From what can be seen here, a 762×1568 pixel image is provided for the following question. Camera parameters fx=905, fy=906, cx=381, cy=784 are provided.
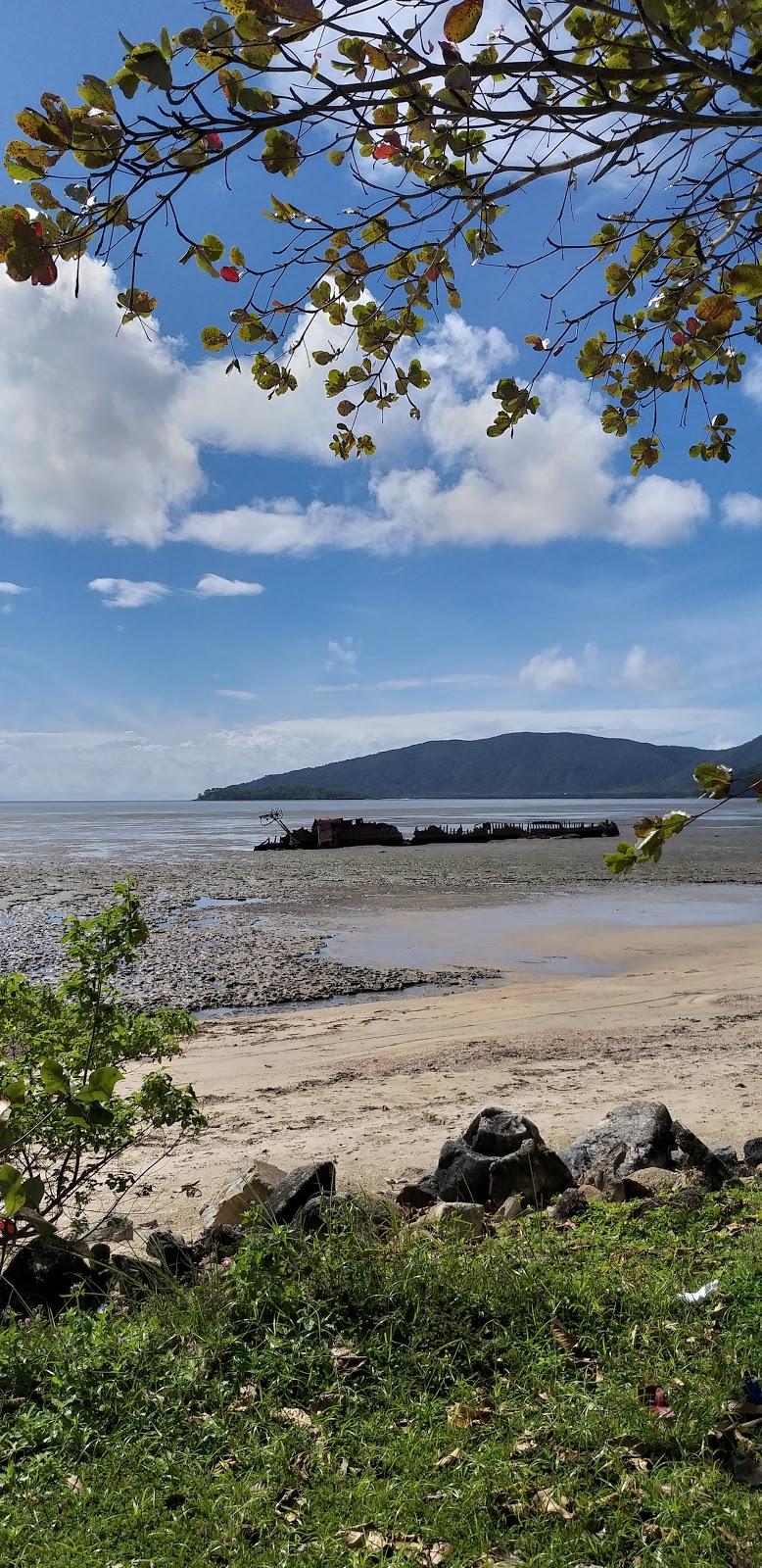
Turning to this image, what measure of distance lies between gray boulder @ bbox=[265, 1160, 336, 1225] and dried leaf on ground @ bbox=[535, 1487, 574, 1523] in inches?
81.6

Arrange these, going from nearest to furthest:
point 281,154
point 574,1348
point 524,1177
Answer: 1. point 281,154
2. point 574,1348
3. point 524,1177

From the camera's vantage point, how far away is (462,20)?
273 cm

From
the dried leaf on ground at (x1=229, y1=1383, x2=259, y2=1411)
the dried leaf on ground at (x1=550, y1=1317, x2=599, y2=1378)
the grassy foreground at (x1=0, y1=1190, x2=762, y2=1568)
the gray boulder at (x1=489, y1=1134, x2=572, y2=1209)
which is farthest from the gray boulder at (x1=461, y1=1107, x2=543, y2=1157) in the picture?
the dried leaf on ground at (x1=229, y1=1383, x2=259, y2=1411)

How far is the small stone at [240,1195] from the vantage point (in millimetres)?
5473

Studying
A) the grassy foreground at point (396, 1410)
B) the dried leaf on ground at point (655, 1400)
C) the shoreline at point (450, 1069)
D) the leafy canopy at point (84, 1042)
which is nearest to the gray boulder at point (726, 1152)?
the shoreline at point (450, 1069)

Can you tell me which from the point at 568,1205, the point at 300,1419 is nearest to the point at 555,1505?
the point at 300,1419

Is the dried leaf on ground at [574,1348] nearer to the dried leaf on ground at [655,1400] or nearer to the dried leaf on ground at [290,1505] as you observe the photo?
the dried leaf on ground at [655,1400]

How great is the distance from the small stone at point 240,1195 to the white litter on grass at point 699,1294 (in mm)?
2364

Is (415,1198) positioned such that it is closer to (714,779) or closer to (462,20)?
(714,779)

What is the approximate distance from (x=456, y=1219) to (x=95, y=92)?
5337 millimetres

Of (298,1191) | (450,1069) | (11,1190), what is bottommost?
(450,1069)

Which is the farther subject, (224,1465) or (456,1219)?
(456,1219)

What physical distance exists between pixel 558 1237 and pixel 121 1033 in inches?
106

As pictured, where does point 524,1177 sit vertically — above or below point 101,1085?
below
